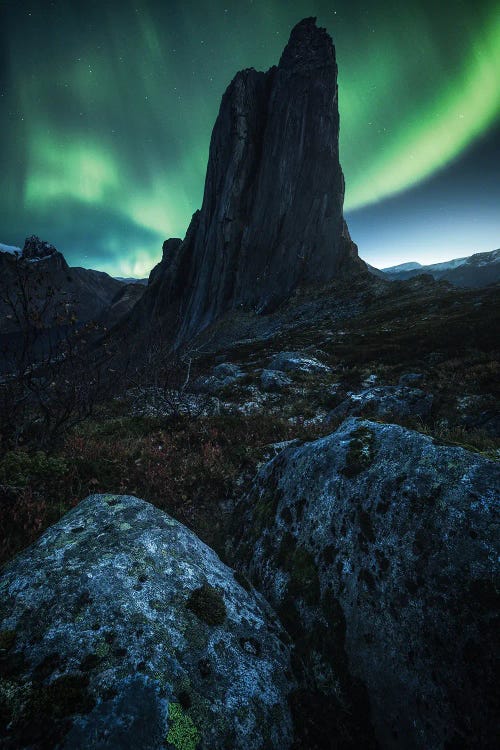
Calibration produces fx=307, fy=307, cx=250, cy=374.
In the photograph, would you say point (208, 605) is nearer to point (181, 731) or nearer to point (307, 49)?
point (181, 731)

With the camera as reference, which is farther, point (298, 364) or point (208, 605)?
point (298, 364)

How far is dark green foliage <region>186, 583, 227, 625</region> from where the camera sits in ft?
8.82

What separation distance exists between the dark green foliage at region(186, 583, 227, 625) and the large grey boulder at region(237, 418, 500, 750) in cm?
85

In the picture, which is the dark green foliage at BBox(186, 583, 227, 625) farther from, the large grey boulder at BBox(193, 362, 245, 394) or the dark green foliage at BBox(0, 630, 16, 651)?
the large grey boulder at BBox(193, 362, 245, 394)

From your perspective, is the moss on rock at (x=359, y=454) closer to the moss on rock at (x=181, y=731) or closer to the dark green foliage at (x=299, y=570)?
the dark green foliage at (x=299, y=570)

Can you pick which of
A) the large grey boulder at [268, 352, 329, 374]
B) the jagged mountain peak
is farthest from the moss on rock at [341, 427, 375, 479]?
the jagged mountain peak

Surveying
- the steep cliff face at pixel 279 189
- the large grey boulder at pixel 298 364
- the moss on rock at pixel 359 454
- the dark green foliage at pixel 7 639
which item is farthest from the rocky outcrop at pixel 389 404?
the steep cliff face at pixel 279 189

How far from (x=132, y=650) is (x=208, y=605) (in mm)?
780

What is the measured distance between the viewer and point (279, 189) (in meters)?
62.9

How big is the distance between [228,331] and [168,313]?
30.3 m

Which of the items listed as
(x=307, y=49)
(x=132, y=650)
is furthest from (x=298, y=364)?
(x=307, y=49)

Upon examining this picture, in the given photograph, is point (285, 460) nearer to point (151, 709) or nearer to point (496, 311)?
point (151, 709)

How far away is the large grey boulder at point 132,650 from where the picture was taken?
1.78 m

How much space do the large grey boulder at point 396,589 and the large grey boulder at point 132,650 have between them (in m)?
0.42
